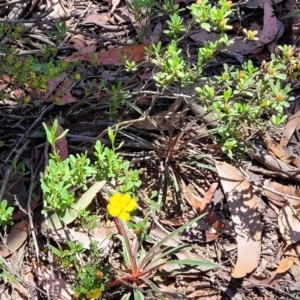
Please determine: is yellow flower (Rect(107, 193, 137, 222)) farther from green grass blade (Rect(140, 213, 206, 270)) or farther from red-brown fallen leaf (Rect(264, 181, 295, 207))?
red-brown fallen leaf (Rect(264, 181, 295, 207))

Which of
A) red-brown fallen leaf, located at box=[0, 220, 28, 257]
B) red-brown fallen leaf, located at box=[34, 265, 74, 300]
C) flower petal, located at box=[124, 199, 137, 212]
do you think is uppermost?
flower petal, located at box=[124, 199, 137, 212]

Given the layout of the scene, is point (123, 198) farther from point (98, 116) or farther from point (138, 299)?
point (98, 116)

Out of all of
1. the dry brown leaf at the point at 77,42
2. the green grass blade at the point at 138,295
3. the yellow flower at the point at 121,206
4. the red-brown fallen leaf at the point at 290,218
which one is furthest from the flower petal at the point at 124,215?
the dry brown leaf at the point at 77,42

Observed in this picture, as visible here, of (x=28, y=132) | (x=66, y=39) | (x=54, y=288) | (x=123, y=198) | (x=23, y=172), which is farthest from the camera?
(x=66, y=39)

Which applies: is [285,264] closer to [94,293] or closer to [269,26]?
[94,293]

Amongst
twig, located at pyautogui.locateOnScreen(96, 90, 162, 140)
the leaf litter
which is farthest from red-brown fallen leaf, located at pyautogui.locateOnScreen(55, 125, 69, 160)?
twig, located at pyautogui.locateOnScreen(96, 90, 162, 140)

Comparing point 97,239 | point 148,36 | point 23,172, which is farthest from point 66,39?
point 97,239

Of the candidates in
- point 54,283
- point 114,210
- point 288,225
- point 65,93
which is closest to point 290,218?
point 288,225
